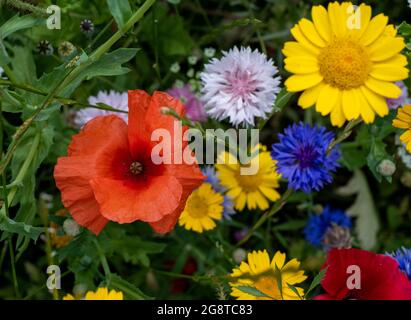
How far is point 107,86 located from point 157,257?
1.26 feet

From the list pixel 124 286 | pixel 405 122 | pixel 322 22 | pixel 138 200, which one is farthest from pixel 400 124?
pixel 124 286

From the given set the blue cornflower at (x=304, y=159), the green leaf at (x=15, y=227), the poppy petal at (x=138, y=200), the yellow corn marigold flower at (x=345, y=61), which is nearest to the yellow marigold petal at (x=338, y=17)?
the yellow corn marigold flower at (x=345, y=61)

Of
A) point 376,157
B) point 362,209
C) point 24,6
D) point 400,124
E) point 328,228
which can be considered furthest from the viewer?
point 362,209

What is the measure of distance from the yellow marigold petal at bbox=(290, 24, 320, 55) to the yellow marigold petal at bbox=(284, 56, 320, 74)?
0.01 metres

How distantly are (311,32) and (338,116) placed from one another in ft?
0.45

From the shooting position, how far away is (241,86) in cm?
124

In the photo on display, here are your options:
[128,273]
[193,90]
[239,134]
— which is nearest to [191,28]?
[193,90]

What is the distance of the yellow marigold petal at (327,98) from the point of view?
1.10 meters

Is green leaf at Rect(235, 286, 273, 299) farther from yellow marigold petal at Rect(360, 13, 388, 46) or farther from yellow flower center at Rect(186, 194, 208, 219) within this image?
yellow marigold petal at Rect(360, 13, 388, 46)

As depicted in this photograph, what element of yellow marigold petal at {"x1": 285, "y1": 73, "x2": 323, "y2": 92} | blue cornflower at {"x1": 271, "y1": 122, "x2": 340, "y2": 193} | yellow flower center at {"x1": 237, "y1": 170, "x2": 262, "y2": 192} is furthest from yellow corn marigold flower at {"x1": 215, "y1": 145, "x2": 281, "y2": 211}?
yellow marigold petal at {"x1": 285, "y1": 73, "x2": 323, "y2": 92}

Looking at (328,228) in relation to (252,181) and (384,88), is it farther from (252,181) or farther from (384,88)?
(384,88)

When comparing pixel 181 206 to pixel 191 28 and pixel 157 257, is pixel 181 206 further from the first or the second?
pixel 191 28

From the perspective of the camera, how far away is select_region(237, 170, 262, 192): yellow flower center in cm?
144

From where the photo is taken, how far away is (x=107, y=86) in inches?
61.2
